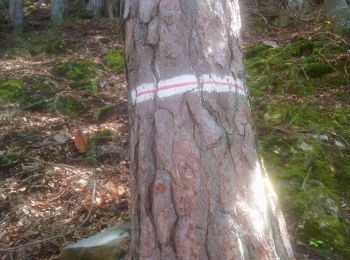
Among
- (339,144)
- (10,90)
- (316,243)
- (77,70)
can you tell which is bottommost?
(316,243)

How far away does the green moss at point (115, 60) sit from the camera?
6.13 meters

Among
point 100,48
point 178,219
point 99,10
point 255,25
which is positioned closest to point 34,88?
point 100,48

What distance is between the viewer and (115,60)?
6449 millimetres

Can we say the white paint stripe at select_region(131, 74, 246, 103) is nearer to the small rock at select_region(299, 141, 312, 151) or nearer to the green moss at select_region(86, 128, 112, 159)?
the small rock at select_region(299, 141, 312, 151)

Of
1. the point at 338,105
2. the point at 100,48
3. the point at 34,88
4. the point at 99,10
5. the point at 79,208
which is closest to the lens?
the point at 79,208

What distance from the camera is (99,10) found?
11695mm

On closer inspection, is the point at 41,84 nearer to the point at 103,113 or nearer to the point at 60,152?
the point at 103,113

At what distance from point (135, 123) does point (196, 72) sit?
35cm

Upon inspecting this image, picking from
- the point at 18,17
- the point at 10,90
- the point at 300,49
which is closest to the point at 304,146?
the point at 300,49

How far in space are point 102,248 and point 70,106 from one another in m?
2.85

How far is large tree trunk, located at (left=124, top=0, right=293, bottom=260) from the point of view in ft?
4.90

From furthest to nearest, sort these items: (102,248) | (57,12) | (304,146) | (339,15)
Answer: (57,12) < (339,15) < (304,146) < (102,248)

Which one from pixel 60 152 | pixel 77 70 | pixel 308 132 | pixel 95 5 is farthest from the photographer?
pixel 95 5

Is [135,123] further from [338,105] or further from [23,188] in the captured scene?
[338,105]
